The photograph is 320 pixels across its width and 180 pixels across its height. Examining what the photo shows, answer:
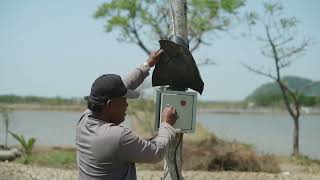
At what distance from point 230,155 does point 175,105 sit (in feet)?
22.6

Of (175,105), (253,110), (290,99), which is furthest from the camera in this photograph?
(253,110)

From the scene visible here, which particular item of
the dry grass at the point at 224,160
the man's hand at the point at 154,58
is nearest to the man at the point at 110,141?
the man's hand at the point at 154,58

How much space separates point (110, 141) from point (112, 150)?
0.15 feet

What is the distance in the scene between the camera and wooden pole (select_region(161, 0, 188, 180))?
11.2 feet

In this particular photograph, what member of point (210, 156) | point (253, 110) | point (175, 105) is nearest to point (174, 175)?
point (175, 105)

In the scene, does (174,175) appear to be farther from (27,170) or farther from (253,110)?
(253,110)

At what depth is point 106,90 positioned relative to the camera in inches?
104


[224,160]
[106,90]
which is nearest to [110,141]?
[106,90]

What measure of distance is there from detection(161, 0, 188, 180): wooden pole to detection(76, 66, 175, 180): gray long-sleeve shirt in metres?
0.62

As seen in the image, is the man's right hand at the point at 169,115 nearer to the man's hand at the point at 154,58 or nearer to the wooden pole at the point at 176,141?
the wooden pole at the point at 176,141

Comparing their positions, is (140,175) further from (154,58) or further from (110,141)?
(110,141)

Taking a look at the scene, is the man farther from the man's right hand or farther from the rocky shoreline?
the rocky shoreline

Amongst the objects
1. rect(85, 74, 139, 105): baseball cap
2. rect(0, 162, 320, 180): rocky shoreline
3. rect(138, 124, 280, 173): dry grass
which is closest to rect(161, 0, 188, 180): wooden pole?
rect(85, 74, 139, 105): baseball cap

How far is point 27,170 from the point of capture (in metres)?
8.73
